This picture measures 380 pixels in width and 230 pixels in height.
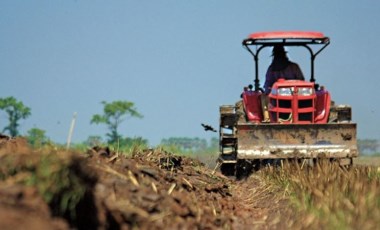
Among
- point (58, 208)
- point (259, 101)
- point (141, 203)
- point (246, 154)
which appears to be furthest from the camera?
point (259, 101)

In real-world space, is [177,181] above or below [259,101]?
below

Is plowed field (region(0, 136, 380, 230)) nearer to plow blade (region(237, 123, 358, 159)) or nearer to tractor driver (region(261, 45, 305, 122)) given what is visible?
plow blade (region(237, 123, 358, 159))

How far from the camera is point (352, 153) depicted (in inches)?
537

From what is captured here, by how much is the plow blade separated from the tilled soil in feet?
13.2

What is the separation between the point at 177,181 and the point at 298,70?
6.95 metres

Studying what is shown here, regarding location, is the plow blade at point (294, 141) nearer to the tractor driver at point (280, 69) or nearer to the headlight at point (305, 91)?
the headlight at point (305, 91)

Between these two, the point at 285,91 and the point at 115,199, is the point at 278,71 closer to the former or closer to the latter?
the point at 285,91

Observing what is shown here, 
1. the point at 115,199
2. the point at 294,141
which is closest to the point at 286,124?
the point at 294,141

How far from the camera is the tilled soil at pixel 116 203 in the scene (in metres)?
4.85

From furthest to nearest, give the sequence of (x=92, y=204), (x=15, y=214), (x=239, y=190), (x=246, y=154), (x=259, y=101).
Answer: (x=259, y=101) < (x=246, y=154) < (x=239, y=190) < (x=92, y=204) < (x=15, y=214)

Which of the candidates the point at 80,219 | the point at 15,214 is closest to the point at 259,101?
the point at 80,219

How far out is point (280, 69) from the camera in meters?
14.9

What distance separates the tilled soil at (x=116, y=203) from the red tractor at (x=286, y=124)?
4080mm

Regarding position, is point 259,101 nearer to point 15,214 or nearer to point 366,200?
point 366,200
